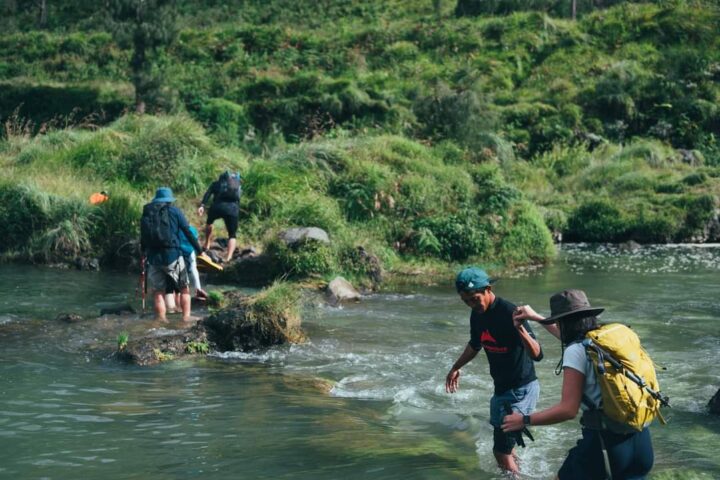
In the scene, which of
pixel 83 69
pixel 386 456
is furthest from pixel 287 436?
pixel 83 69

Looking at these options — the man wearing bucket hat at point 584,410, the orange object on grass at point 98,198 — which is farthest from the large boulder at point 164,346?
the orange object on grass at point 98,198

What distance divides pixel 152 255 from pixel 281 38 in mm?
31849

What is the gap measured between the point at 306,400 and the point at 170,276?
3.70 meters

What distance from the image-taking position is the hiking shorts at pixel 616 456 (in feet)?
16.0

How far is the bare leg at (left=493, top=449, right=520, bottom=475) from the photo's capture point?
6.56 meters

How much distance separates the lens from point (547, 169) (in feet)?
96.2

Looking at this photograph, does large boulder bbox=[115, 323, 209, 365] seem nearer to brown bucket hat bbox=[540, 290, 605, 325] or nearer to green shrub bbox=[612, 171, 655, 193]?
brown bucket hat bbox=[540, 290, 605, 325]

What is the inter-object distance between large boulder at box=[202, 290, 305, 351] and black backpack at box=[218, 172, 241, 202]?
4.83 meters

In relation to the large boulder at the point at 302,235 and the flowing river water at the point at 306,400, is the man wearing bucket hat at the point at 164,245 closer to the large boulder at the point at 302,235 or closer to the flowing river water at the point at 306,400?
the flowing river water at the point at 306,400

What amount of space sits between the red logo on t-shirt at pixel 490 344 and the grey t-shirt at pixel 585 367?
5.13 ft

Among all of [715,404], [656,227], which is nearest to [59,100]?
[656,227]

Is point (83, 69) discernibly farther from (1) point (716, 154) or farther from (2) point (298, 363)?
(2) point (298, 363)

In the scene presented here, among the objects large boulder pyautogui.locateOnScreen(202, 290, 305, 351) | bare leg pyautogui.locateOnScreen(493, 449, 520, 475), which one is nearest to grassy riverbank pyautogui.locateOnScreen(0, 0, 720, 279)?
large boulder pyautogui.locateOnScreen(202, 290, 305, 351)

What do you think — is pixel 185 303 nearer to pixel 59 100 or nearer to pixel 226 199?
pixel 226 199
